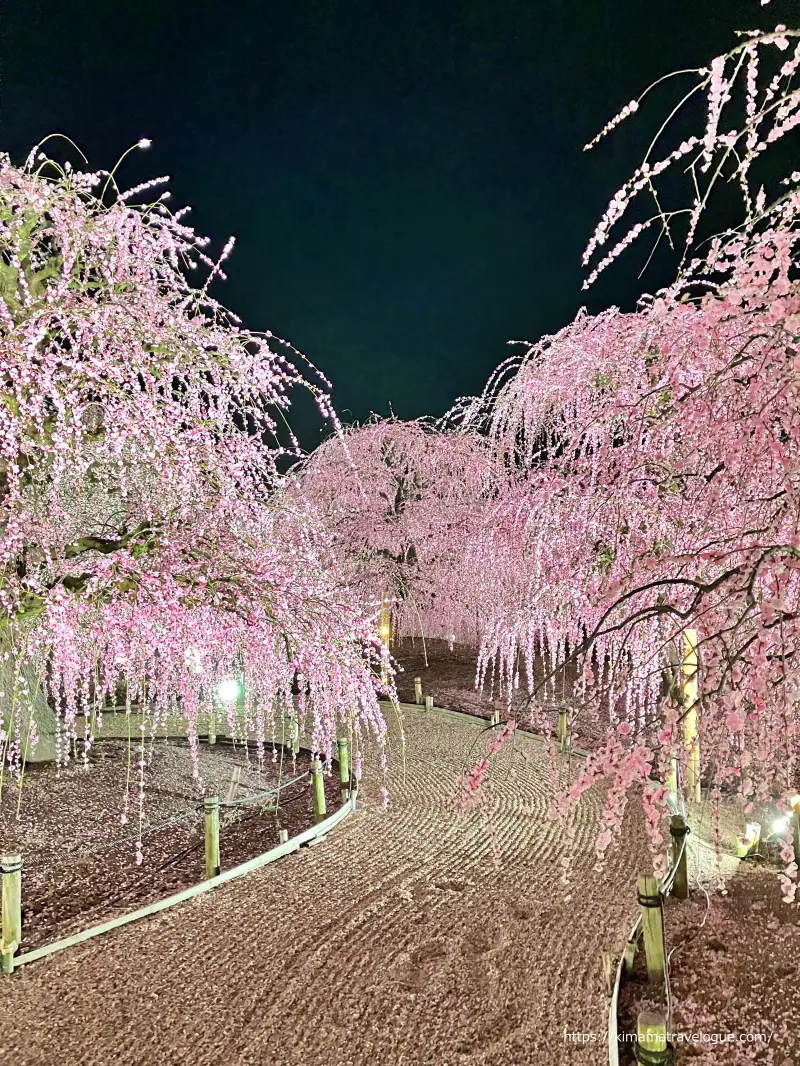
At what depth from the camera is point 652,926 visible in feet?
15.0

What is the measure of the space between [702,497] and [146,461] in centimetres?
390

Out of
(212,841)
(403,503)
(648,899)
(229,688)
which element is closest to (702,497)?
(648,899)

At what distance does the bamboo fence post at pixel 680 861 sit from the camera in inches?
232

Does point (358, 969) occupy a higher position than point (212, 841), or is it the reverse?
point (212, 841)

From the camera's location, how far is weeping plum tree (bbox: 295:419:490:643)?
16484mm

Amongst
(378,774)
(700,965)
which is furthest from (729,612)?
(378,774)

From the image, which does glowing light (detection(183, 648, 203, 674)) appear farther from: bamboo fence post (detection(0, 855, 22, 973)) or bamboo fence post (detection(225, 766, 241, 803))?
bamboo fence post (detection(225, 766, 241, 803))

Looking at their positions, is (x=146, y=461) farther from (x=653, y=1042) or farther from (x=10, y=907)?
(x=653, y=1042)

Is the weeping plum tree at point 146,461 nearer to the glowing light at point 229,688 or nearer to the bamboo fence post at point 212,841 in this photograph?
the bamboo fence post at point 212,841

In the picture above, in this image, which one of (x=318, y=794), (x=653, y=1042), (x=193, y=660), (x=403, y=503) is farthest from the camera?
(x=403, y=503)

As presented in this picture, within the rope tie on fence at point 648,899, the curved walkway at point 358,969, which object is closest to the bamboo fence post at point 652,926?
the rope tie on fence at point 648,899

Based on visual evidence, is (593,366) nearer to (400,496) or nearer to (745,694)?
(745,694)

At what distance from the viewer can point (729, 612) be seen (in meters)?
3.44

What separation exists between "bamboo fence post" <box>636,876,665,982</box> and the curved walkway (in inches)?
13.5
